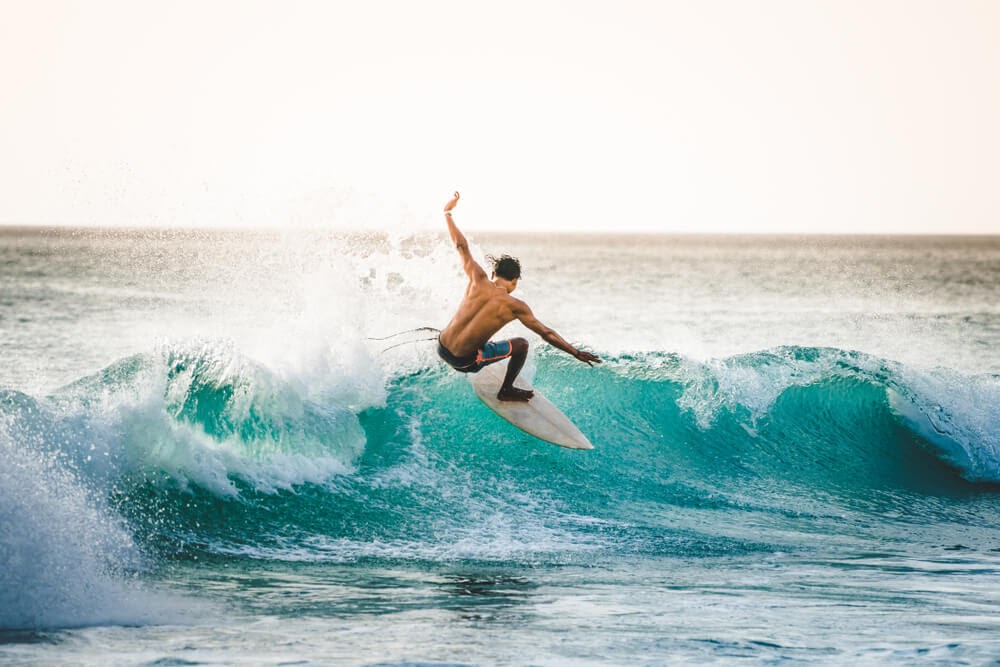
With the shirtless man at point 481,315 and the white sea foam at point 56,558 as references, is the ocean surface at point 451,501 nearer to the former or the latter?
the white sea foam at point 56,558

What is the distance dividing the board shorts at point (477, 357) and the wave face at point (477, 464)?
133 centimetres

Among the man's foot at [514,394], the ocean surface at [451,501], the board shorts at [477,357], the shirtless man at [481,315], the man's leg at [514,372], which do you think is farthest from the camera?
the man's foot at [514,394]

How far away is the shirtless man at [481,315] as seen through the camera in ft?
23.9

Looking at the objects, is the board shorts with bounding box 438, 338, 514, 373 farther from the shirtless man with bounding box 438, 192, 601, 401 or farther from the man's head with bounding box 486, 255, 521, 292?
the man's head with bounding box 486, 255, 521, 292

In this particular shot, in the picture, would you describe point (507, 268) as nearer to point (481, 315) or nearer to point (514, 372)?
point (481, 315)

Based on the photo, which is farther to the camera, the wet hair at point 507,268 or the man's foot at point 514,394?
the man's foot at point 514,394

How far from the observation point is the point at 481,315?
7.47 meters

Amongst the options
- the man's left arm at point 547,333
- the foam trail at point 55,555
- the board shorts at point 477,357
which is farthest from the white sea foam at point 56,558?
the man's left arm at point 547,333

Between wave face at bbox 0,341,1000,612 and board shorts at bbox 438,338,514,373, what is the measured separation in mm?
1327

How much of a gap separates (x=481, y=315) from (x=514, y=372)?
3.30 feet

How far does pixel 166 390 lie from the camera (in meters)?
9.10

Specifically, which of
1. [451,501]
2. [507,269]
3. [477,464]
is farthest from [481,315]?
[477,464]

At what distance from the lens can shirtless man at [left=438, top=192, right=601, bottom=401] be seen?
727cm

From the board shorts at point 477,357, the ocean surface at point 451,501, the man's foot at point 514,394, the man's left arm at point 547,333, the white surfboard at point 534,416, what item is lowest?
the ocean surface at point 451,501
